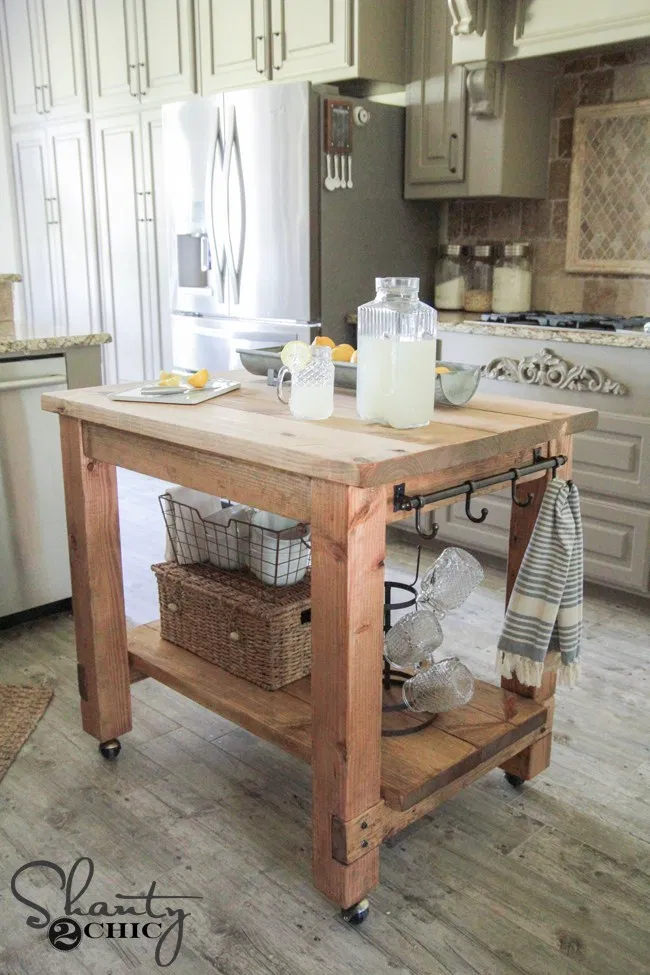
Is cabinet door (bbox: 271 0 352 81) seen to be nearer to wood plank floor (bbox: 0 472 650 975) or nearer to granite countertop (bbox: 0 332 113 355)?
granite countertop (bbox: 0 332 113 355)

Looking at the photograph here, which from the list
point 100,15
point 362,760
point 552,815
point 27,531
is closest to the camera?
point 362,760

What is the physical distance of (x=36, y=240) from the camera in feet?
16.2

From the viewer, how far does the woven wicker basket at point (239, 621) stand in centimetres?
175

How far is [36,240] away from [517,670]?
4.24 m

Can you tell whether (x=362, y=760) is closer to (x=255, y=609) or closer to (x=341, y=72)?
(x=255, y=609)

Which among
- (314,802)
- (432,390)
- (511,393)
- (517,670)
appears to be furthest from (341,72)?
Result: (314,802)

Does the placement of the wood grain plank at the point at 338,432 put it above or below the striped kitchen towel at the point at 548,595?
above

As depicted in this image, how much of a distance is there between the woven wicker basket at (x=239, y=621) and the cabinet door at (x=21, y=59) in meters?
3.70

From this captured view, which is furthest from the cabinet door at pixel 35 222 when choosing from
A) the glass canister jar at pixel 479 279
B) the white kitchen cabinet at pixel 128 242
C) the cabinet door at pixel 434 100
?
the glass canister jar at pixel 479 279

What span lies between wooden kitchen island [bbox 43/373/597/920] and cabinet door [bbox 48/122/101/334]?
9.58 ft

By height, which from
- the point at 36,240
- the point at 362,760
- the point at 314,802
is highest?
the point at 36,240

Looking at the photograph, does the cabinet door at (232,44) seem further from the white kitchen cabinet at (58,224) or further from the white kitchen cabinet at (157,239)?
the white kitchen cabinet at (58,224)

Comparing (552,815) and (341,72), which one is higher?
(341,72)

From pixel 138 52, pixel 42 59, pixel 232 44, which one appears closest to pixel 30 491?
pixel 232 44
